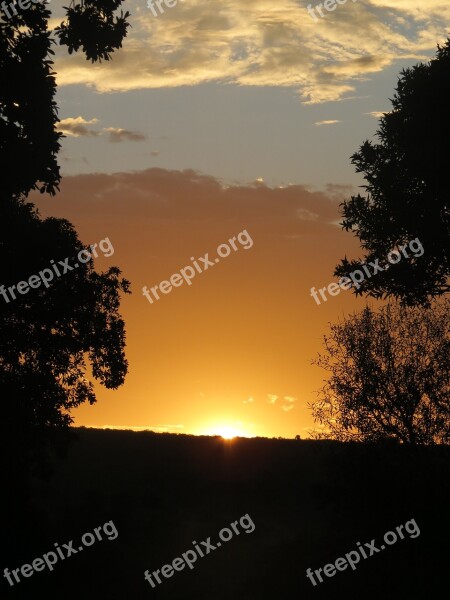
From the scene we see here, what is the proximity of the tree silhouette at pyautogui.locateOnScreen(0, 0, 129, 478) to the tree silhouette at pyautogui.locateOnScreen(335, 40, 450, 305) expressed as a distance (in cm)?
1153

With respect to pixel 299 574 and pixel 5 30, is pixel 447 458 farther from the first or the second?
pixel 5 30

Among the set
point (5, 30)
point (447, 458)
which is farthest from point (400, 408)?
point (5, 30)

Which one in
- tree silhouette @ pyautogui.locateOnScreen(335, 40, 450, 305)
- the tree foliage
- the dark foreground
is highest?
the tree foliage

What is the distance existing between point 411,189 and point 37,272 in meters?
16.9

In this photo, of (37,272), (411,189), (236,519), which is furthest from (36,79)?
(236,519)

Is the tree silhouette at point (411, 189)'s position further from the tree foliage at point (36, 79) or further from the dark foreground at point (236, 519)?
the tree foliage at point (36, 79)

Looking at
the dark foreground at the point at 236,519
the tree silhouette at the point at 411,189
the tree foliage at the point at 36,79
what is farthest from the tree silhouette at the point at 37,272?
the tree silhouette at the point at 411,189

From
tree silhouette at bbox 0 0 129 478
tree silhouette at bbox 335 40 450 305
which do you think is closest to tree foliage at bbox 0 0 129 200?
tree silhouette at bbox 0 0 129 478

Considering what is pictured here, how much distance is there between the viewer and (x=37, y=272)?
35.2 meters

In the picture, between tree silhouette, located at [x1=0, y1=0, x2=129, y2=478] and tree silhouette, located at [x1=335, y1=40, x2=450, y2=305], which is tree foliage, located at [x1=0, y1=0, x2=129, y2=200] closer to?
tree silhouette, located at [x1=0, y1=0, x2=129, y2=478]

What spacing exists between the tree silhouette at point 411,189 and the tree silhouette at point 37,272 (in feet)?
37.8

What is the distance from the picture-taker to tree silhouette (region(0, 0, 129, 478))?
2870cm

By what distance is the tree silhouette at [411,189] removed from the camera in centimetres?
3634

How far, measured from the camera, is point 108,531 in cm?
4469
